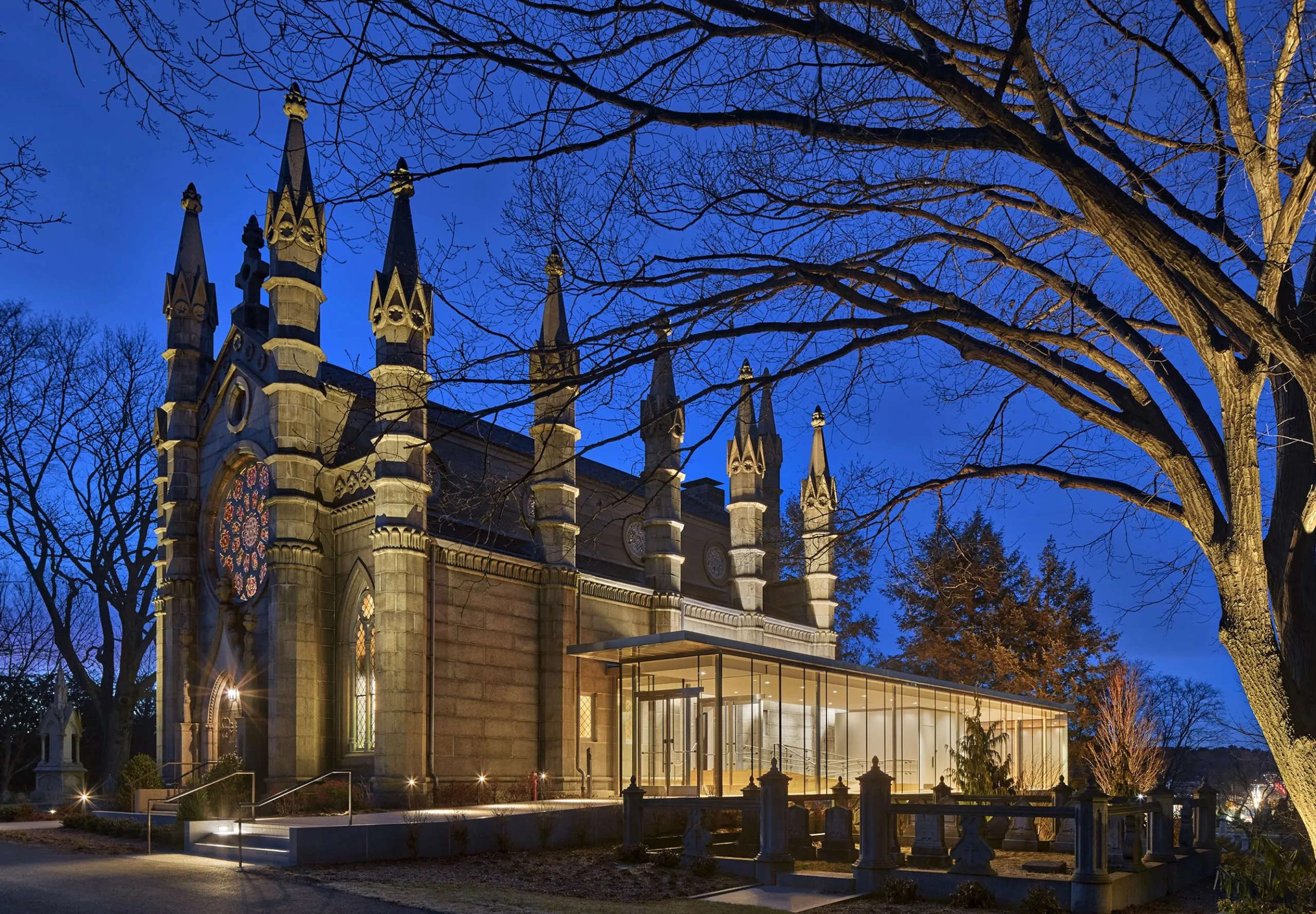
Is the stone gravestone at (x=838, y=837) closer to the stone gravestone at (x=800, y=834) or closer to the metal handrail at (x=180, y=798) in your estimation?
the stone gravestone at (x=800, y=834)

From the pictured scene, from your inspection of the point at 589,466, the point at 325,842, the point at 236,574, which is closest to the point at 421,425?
the point at 236,574

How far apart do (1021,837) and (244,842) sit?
15617 mm

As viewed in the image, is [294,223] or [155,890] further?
[294,223]

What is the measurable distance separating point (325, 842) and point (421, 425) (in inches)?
434

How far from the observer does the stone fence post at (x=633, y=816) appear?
19766mm

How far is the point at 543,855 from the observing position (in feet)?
65.1

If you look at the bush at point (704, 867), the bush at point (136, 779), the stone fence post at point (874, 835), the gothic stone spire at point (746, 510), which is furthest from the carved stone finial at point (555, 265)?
the gothic stone spire at point (746, 510)

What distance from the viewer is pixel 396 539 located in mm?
26172

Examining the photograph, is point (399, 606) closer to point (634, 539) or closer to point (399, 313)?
point (399, 313)

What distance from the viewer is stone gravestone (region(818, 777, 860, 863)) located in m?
20.3

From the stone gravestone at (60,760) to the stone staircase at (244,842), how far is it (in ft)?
55.7

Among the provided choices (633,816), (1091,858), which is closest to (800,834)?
(633,816)

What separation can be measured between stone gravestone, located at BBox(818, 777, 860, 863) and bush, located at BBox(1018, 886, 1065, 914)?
5.70 metres

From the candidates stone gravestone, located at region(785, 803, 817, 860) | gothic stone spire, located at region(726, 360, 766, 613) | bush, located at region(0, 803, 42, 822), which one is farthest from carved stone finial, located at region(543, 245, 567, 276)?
gothic stone spire, located at region(726, 360, 766, 613)
